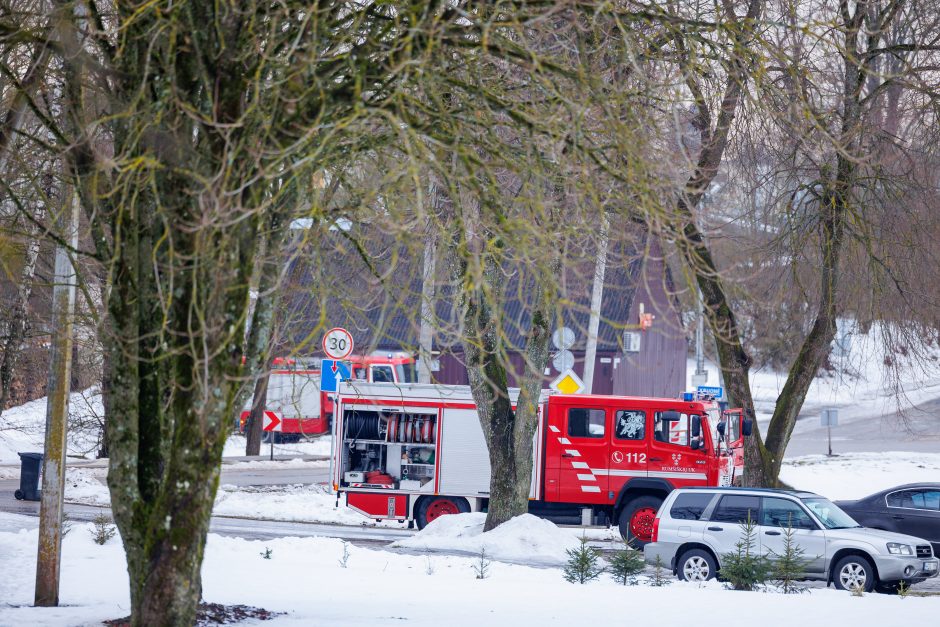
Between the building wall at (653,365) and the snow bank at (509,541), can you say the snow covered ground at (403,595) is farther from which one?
the building wall at (653,365)

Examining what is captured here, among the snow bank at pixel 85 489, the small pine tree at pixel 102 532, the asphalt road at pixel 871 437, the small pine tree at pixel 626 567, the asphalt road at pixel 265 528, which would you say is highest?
the asphalt road at pixel 871 437

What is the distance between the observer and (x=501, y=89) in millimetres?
8266

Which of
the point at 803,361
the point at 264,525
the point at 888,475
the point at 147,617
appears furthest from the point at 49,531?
the point at 888,475

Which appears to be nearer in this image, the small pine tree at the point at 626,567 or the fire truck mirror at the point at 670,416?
the small pine tree at the point at 626,567

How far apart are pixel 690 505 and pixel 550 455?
4492 mm

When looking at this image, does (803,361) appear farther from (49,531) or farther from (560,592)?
(49,531)

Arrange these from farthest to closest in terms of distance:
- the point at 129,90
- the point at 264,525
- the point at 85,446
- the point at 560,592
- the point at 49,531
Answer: the point at 85,446 → the point at 264,525 → the point at 560,592 → the point at 49,531 → the point at 129,90

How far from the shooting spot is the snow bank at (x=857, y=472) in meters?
27.5

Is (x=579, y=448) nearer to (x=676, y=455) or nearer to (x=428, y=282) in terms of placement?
(x=676, y=455)

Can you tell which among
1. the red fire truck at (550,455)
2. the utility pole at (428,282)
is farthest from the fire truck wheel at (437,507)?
the utility pole at (428,282)

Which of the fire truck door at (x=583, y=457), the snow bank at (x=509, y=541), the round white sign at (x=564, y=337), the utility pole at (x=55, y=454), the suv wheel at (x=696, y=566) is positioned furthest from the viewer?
the fire truck door at (x=583, y=457)

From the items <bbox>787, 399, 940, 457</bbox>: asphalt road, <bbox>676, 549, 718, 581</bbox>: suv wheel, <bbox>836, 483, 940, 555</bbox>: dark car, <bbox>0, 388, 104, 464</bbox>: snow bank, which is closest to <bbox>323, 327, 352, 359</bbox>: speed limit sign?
<bbox>676, 549, 718, 581</bbox>: suv wheel

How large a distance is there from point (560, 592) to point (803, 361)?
854 cm

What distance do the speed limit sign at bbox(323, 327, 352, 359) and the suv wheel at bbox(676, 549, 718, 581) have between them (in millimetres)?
6701
